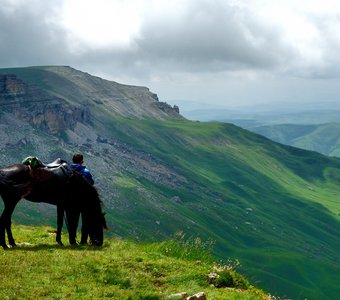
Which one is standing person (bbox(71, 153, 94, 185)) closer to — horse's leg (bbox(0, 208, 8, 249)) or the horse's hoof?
horse's leg (bbox(0, 208, 8, 249))

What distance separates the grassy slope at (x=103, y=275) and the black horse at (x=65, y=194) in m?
1.24

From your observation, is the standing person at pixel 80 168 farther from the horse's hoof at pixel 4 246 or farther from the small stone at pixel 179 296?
the small stone at pixel 179 296

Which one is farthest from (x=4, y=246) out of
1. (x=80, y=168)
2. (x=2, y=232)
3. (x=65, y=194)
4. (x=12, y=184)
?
(x=80, y=168)

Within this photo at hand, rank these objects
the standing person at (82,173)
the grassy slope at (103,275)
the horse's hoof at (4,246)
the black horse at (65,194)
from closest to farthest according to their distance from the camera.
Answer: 1. the grassy slope at (103,275)
2. the horse's hoof at (4,246)
3. the black horse at (65,194)
4. the standing person at (82,173)

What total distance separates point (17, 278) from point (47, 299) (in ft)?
6.26

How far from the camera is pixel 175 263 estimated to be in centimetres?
1675

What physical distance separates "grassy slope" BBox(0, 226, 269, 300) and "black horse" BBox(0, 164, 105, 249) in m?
1.24

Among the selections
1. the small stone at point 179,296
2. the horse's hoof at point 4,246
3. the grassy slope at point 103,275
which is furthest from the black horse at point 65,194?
the small stone at point 179,296

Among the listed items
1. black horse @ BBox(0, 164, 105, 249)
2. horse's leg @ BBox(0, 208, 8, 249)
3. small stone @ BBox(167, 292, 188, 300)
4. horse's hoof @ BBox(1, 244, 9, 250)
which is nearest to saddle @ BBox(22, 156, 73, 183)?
black horse @ BBox(0, 164, 105, 249)

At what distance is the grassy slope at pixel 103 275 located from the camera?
13.2 metres

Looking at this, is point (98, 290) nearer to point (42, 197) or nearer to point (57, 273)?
point (57, 273)

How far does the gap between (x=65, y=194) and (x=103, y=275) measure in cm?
611

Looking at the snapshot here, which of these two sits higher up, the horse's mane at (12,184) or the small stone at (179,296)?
the horse's mane at (12,184)

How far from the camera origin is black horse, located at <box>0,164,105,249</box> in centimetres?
1891
